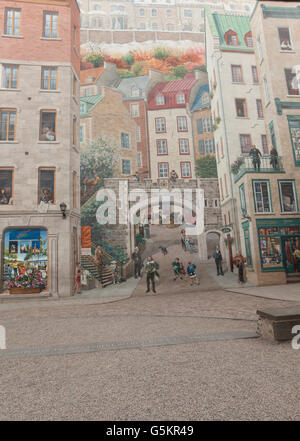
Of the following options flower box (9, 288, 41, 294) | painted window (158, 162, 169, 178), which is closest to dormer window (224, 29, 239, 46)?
painted window (158, 162, 169, 178)

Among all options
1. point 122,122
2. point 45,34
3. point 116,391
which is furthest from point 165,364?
point 122,122

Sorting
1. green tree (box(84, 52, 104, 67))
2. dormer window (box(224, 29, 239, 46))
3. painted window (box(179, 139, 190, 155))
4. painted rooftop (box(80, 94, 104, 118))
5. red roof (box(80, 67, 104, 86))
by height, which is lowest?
painted window (box(179, 139, 190, 155))

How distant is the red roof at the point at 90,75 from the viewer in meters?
30.9

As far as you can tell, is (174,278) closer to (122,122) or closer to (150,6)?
(122,122)

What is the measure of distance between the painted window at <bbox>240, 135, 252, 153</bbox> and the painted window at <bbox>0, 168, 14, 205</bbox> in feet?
49.8

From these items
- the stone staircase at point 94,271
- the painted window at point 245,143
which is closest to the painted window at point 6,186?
the stone staircase at point 94,271

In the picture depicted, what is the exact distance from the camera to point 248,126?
2116 centimetres

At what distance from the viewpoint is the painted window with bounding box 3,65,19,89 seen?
15.8 m

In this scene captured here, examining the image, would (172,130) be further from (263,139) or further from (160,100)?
(263,139)

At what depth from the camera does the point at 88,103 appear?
1016 inches

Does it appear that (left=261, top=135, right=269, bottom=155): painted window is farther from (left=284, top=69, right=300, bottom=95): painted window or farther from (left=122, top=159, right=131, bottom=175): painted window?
(left=122, top=159, right=131, bottom=175): painted window

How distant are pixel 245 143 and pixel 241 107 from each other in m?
2.86

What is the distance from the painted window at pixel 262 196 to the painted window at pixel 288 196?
726 millimetres

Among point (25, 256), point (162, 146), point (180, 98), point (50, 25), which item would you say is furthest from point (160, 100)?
point (25, 256)
